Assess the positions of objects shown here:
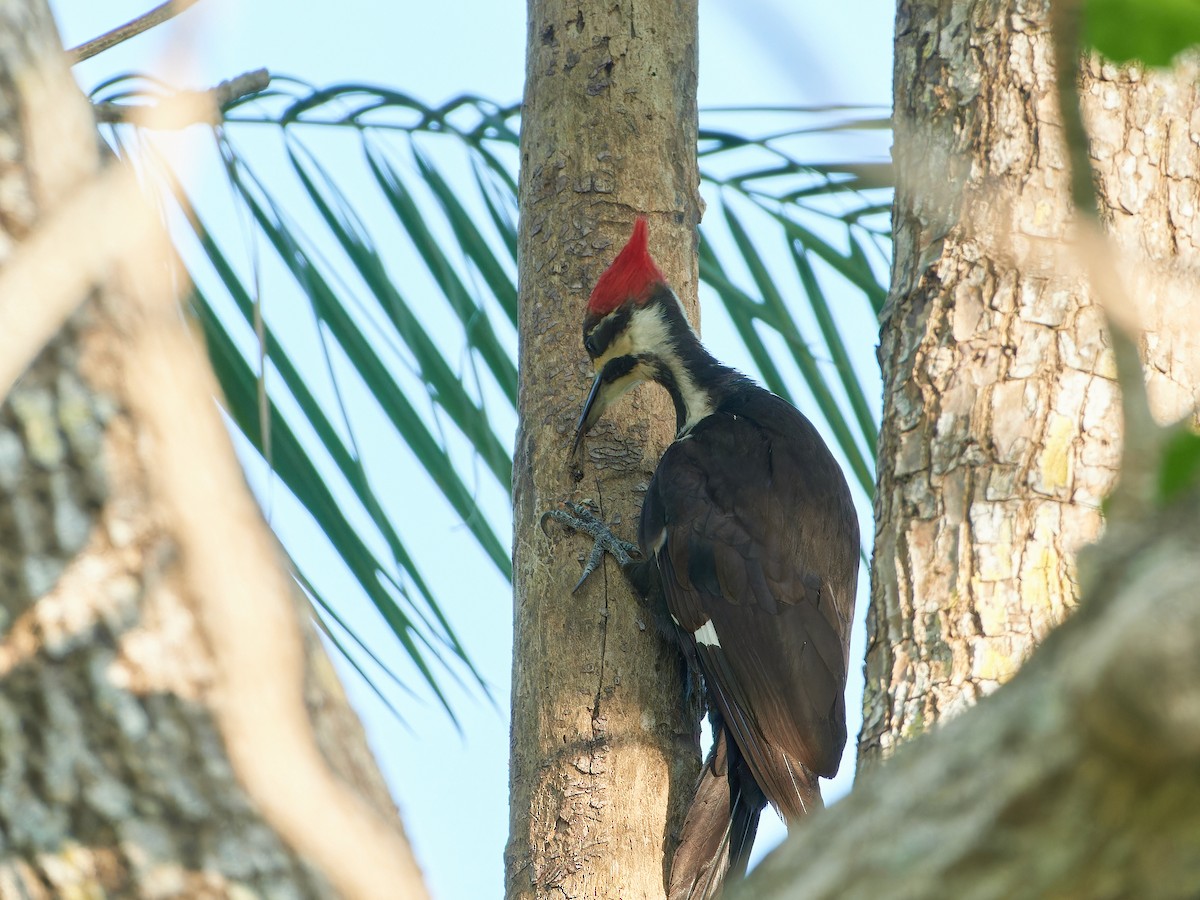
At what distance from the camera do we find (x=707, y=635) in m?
2.46

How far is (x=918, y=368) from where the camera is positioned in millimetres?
1804

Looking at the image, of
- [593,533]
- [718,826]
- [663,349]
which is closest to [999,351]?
[593,533]

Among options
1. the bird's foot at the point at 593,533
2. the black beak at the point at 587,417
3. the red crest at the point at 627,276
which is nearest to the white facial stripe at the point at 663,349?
the red crest at the point at 627,276

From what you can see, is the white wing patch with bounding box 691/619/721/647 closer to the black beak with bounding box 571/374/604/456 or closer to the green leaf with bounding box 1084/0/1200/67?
the black beak with bounding box 571/374/604/456

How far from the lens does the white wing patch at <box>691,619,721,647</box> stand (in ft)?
7.96

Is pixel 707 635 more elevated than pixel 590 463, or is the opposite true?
pixel 590 463

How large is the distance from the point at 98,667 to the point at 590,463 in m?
1.67

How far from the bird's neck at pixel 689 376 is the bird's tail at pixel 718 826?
0.81 m

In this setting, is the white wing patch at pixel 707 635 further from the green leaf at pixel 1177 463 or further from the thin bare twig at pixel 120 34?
the green leaf at pixel 1177 463

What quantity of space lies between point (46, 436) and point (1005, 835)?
24.0 inches

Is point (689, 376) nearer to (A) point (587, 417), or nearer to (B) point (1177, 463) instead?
(A) point (587, 417)

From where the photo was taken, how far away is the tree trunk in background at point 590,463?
2113 millimetres

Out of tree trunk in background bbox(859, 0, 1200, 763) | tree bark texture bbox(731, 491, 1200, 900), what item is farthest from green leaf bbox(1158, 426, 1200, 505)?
tree trunk in background bbox(859, 0, 1200, 763)

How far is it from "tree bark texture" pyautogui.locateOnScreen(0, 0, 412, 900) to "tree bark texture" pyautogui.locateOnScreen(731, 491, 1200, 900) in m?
0.38
